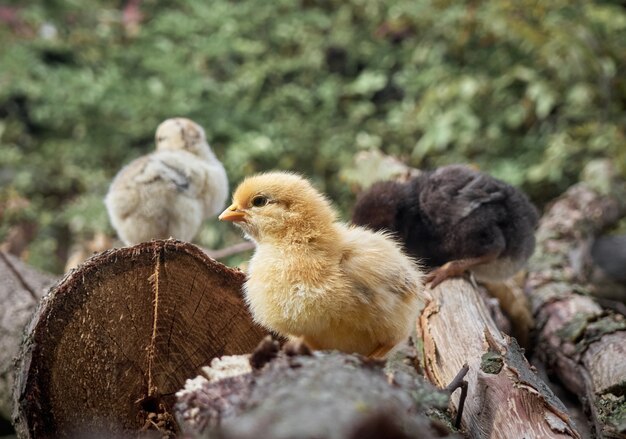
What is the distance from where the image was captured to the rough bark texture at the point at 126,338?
1775 mm

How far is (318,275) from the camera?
180cm

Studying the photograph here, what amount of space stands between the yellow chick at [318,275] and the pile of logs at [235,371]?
139 mm

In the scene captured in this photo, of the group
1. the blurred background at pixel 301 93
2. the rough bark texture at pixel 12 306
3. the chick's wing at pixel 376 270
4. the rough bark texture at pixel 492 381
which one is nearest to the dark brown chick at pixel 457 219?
the rough bark texture at pixel 492 381

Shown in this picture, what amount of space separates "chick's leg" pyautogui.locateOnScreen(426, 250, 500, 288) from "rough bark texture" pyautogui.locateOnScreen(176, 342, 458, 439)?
5.26ft

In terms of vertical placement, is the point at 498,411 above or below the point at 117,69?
below

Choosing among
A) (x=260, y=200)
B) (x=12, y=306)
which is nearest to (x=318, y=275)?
(x=260, y=200)

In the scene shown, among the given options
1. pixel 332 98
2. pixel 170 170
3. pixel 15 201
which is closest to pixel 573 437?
pixel 170 170

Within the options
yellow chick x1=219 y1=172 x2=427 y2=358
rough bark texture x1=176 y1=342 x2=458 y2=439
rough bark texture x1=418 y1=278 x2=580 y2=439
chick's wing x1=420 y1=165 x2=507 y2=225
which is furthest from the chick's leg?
rough bark texture x1=176 y1=342 x2=458 y2=439

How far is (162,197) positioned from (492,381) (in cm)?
169

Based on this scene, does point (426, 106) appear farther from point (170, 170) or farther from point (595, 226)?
point (170, 170)

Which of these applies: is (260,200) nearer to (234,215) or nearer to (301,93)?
(234,215)

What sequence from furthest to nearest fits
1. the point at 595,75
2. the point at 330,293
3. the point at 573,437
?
the point at 595,75 → the point at 330,293 → the point at 573,437

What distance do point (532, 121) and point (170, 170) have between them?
4293mm

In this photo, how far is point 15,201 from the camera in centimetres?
550
